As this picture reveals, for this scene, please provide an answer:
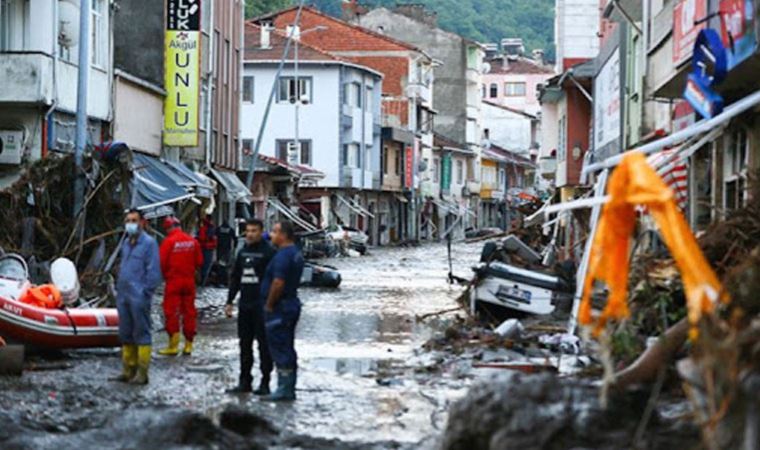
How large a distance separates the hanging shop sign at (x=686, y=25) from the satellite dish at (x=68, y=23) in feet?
42.9

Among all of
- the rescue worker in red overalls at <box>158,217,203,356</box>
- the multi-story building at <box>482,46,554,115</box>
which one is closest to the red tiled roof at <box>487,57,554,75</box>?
the multi-story building at <box>482,46,554,115</box>

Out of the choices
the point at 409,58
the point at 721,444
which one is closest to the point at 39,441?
the point at 721,444

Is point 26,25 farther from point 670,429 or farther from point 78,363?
point 670,429

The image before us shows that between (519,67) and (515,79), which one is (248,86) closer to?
(519,67)

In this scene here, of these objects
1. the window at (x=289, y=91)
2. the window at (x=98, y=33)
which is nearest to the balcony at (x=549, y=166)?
the window at (x=289, y=91)

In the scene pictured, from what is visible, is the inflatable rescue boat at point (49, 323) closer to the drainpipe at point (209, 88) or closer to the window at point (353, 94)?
the drainpipe at point (209, 88)

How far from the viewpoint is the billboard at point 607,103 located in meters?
34.5

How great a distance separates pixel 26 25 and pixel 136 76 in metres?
8.82

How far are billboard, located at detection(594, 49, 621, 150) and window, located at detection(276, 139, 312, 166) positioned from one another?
97.2ft

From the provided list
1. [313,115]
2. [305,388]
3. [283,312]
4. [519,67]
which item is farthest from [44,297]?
[519,67]

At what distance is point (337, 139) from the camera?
73.4 meters

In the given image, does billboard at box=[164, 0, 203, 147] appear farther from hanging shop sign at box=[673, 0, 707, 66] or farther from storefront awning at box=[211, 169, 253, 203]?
hanging shop sign at box=[673, 0, 707, 66]

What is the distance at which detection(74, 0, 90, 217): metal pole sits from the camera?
23.3m

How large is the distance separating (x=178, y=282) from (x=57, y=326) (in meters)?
1.56
